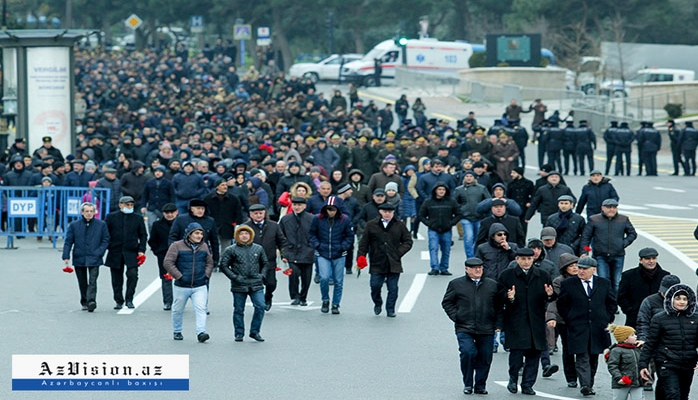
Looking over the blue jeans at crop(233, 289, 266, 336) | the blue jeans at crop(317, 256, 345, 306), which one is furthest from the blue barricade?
the blue jeans at crop(233, 289, 266, 336)

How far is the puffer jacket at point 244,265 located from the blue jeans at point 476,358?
357cm

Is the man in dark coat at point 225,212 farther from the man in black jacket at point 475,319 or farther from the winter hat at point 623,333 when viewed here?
the winter hat at point 623,333

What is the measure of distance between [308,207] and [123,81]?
37149 mm

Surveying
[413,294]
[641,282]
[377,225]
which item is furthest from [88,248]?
[641,282]

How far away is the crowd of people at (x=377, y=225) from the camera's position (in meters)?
15.0

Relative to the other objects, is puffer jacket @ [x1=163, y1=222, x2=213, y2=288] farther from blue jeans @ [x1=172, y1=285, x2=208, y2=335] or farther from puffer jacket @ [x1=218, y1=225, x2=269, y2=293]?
puffer jacket @ [x1=218, y1=225, x2=269, y2=293]

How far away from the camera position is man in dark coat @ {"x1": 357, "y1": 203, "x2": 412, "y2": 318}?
19688 mm

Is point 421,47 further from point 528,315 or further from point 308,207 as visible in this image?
point 528,315

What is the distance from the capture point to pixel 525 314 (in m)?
15.0

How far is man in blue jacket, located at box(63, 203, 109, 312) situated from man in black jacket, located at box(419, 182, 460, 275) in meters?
5.57

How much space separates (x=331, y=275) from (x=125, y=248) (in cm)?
288

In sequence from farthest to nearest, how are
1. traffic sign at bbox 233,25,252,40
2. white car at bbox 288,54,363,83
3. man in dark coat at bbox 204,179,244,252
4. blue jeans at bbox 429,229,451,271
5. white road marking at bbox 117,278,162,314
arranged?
traffic sign at bbox 233,25,252,40
white car at bbox 288,54,363,83
blue jeans at bbox 429,229,451,271
man in dark coat at bbox 204,179,244,252
white road marking at bbox 117,278,162,314

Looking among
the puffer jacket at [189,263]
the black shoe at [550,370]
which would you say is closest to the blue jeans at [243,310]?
the puffer jacket at [189,263]

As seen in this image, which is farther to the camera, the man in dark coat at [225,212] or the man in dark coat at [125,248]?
the man in dark coat at [225,212]
